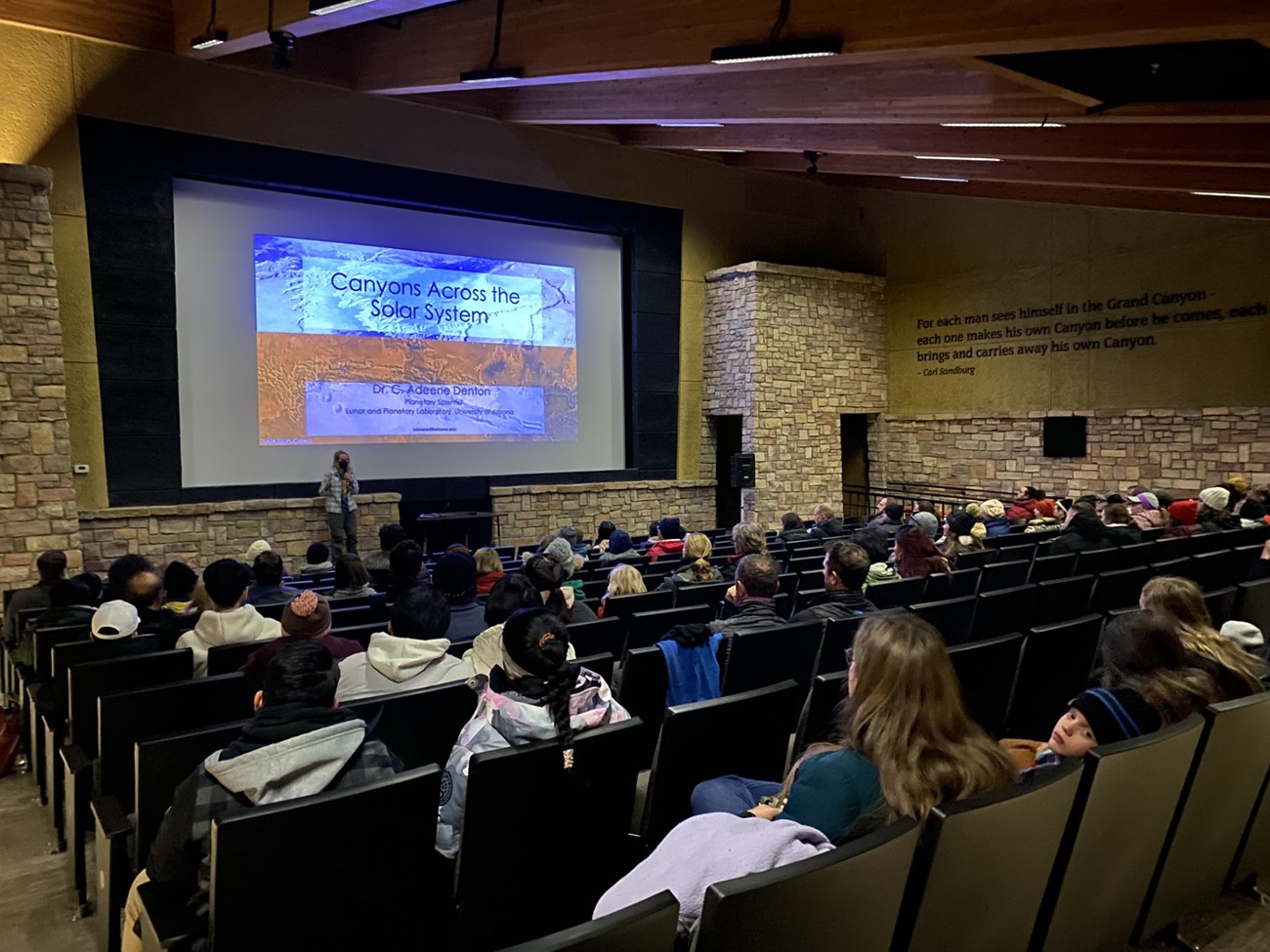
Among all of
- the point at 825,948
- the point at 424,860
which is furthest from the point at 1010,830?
the point at 424,860

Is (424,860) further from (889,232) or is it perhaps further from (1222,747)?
(889,232)

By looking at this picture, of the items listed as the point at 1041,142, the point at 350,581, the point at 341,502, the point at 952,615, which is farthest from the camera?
the point at 341,502

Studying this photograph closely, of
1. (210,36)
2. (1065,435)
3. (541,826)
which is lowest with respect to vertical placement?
(541,826)

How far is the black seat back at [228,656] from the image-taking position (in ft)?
10.7

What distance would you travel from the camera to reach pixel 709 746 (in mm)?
2279

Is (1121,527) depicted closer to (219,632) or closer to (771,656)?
(771,656)

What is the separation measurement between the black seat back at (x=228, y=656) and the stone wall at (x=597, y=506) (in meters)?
7.90

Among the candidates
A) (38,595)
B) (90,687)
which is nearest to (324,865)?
(90,687)

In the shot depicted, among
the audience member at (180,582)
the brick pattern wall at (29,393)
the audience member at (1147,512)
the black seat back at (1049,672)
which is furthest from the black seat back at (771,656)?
the brick pattern wall at (29,393)

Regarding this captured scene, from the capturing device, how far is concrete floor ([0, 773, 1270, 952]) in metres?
2.21

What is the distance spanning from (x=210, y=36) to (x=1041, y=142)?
733 centimetres

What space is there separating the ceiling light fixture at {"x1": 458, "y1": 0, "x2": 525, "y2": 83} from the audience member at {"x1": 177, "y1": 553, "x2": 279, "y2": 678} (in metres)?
5.13

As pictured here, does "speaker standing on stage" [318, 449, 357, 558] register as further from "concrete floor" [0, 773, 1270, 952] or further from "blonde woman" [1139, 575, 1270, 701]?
"blonde woman" [1139, 575, 1270, 701]

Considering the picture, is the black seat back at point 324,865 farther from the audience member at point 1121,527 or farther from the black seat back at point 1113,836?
the audience member at point 1121,527
